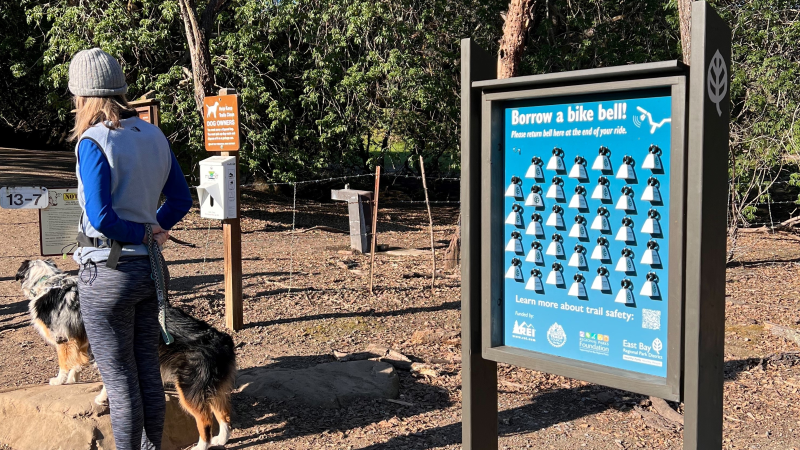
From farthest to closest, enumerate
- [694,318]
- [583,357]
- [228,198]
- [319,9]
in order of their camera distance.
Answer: [319,9] → [228,198] → [583,357] → [694,318]

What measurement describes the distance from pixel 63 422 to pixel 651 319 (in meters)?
3.49

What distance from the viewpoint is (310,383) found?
18.0 feet

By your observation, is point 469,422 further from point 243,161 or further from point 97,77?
point 243,161

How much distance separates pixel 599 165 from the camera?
9.84ft

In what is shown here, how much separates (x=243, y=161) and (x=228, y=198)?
7.94 metres

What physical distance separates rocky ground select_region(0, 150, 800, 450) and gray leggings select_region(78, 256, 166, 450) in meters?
1.28

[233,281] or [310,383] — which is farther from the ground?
[233,281]

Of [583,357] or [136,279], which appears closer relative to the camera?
[583,357]

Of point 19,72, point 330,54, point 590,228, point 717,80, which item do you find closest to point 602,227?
point 590,228

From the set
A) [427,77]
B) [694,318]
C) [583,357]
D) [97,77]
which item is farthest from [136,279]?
[427,77]

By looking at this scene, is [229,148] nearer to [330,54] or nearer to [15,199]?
[15,199]

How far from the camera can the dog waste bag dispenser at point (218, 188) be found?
678cm

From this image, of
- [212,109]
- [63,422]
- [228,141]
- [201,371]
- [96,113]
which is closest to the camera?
[96,113]

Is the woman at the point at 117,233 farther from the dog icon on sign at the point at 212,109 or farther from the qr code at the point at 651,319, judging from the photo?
the dog icon on sign at the point at 212,109
